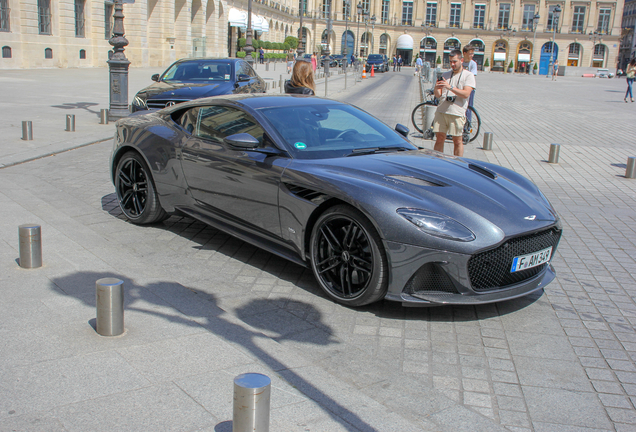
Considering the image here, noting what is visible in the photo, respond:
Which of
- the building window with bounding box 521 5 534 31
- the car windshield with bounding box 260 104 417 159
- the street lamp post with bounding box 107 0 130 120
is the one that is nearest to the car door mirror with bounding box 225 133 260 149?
the car windshield with bounding box 260 104 417 159

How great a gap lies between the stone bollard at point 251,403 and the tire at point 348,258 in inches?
69.5

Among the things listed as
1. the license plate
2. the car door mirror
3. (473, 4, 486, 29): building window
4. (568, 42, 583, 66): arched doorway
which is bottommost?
the license plate

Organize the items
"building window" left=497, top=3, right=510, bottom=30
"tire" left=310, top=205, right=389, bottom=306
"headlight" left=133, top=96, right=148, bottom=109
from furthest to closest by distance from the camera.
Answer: "building window" left=497, top=3, right=510, bottom=30 → "headlight" left=133, top=96, right=148, bottom=109 → "tire" left=310, top=205, right=389, bottom=306

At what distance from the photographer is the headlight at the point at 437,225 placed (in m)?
3.79

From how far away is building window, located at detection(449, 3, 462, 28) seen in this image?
103312 millimetres

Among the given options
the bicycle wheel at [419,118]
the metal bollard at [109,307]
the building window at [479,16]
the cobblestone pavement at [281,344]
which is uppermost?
the building window at [479,16]

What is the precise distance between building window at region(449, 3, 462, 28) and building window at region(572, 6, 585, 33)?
18.9 metres

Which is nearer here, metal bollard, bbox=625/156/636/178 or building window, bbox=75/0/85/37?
metal bollard, bbox=625/156/636/178

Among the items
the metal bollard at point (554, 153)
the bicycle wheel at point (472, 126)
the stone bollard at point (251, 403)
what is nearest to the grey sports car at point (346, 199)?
the stone bollard at point (251, 403)

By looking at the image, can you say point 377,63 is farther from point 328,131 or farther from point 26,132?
point 328,131

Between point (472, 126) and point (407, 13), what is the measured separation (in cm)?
9778

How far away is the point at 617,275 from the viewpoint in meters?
5.11

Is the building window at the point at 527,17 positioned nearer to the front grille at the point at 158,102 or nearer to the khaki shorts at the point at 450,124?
the front grille at the point at 158,102

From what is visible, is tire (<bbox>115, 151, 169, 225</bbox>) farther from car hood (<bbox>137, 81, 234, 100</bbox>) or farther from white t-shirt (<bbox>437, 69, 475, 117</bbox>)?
car hood (<bbox>137, 81, 234, 100</bbox>)
